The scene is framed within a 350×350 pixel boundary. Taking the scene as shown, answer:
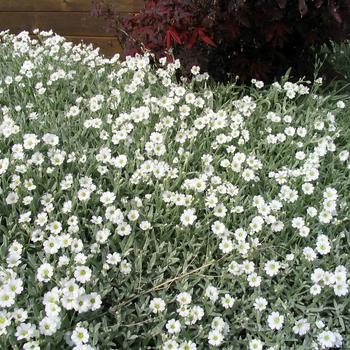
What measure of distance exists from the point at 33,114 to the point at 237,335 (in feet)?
4.56

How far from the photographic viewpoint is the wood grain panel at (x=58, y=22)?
437cm

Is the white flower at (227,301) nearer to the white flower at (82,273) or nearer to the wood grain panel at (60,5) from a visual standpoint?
the white flower at (82,273)

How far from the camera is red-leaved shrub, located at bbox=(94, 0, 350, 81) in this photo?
2.54m

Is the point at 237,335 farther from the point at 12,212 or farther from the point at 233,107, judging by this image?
Result: the point at 233,107

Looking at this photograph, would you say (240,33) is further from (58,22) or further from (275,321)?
(58,22)

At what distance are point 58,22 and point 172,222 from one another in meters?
3.18

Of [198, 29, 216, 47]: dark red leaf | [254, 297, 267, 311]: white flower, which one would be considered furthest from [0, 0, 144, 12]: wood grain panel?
[254, 297, 267, 311]: white flower

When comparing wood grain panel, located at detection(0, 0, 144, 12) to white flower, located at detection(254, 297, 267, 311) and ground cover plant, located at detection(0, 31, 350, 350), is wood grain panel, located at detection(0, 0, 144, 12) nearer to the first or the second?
ground cover plant, located at detection(0, 31, 350, 350)

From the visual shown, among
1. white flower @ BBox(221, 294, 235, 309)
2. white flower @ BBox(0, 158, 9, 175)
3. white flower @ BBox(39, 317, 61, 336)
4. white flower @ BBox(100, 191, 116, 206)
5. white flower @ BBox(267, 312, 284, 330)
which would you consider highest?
white flower @ BBox(0, 158, 9, 175)

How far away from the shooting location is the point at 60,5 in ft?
14.6

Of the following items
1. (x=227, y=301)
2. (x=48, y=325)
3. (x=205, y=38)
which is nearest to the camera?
(x=48, y=325)

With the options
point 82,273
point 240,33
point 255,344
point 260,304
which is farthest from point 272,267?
point 240,33

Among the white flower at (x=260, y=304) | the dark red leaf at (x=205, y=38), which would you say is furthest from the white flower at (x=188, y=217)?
the dark red leaf at (x=205, y=38)

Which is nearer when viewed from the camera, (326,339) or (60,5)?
(326,339)
